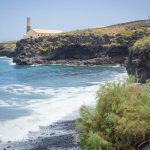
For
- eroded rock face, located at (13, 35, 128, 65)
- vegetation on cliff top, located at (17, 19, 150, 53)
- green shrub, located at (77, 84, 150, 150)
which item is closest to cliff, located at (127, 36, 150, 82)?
green shrub, located at (77, 84, 150, 150)

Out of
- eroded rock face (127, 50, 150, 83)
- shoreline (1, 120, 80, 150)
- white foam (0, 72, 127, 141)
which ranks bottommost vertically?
white foam (0, 72, 127, 141)

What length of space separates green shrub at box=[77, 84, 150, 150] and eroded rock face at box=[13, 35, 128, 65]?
354 feet

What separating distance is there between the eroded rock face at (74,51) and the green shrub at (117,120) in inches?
4247

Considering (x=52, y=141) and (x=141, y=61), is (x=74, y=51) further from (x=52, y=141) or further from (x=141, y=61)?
(x=52, y=141)

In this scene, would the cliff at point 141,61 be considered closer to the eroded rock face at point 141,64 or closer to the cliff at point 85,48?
the eroded rock face at point 141,64

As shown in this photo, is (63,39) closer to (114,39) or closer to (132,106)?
(114,39)

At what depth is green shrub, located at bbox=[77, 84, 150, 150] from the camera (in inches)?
890

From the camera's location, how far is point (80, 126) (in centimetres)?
2455

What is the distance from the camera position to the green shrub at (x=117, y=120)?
22594mm

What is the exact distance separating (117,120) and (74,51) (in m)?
121

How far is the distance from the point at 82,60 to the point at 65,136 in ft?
350

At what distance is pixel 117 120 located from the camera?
23.0m

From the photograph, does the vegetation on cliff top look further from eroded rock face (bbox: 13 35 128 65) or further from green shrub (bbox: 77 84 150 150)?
green shrub (bbox: 77 84 150 150)

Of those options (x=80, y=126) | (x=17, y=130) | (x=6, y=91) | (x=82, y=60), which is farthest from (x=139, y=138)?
(x=82, y=60)
